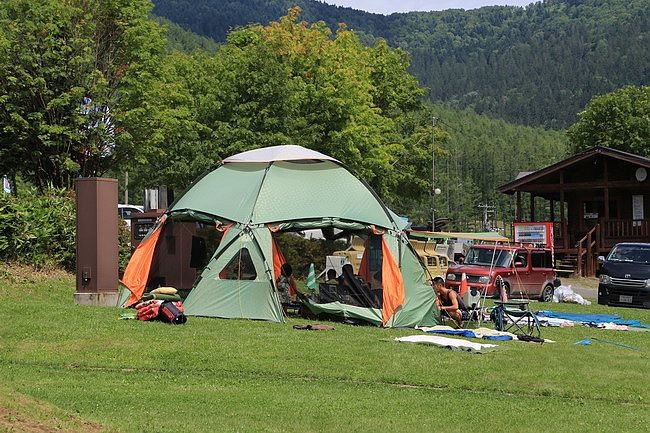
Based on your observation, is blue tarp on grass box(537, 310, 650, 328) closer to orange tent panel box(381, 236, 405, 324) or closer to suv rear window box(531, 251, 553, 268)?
orange tent panel box(381, 236, 405, 324)

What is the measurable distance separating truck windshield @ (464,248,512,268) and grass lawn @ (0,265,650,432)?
8404 mm

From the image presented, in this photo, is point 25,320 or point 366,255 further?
point 366,255

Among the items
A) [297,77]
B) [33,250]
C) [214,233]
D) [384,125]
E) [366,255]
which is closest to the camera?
[366,255]

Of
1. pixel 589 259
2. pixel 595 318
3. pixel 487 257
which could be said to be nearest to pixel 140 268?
pixel 595 318

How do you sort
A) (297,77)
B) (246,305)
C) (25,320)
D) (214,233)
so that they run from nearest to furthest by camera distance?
(25,320)
(246,305)
(214,233)
(297,77)

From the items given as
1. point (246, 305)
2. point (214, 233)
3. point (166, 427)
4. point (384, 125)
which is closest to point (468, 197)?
point (384, 125)

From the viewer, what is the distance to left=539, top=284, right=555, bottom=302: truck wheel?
83.1ft

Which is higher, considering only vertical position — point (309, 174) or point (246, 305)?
point (309, 174)

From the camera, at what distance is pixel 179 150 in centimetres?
3241

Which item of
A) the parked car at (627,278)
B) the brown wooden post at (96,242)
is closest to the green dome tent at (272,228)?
the brown wooden post at (96,242)

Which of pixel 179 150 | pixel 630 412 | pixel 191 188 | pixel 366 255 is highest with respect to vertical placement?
pixel 179 150

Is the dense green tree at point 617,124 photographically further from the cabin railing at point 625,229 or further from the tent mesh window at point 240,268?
the tent mesh window at point 240,268

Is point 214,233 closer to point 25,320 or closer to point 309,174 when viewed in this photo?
point 309,174

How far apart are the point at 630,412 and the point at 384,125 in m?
31.8
